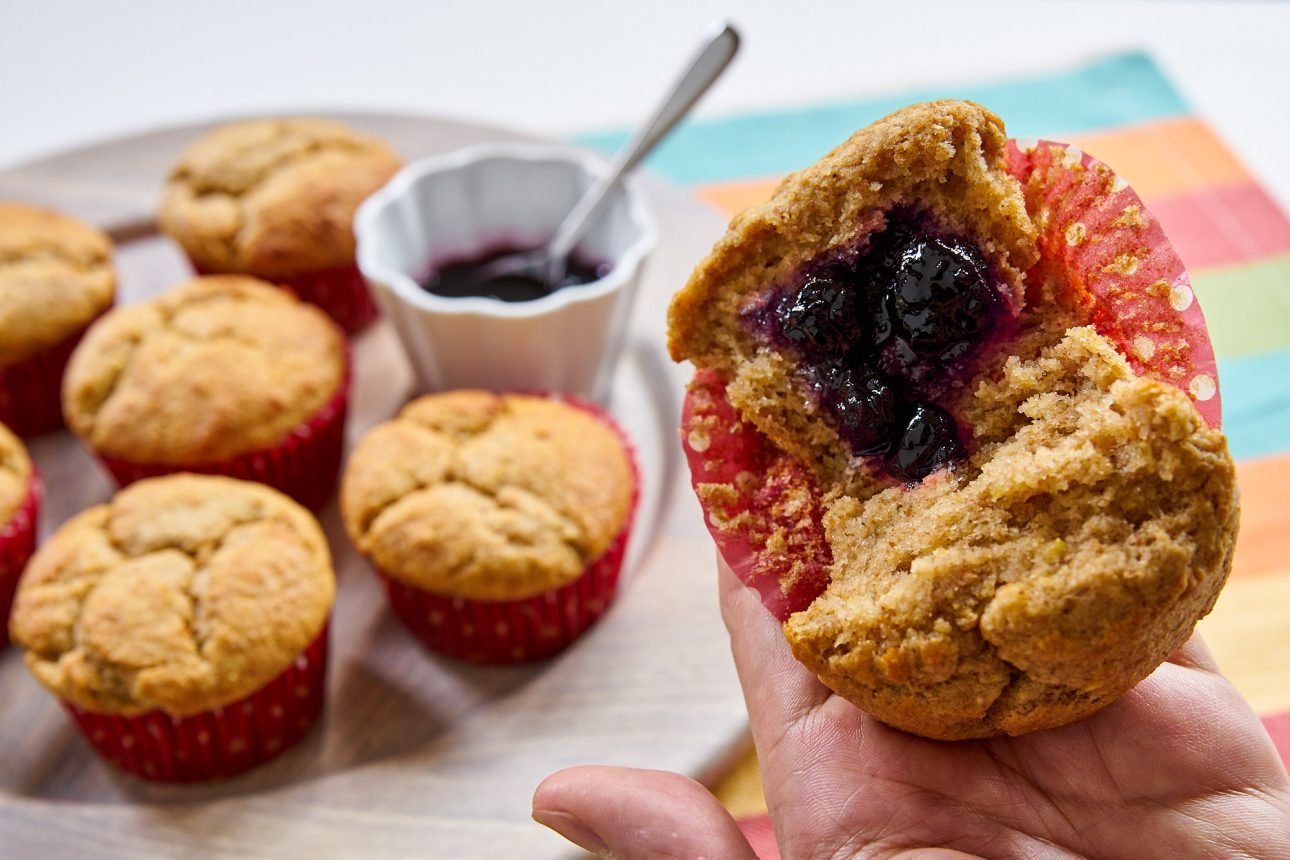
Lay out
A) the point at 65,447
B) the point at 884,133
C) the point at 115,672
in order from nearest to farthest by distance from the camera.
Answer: the point at 884,133 → the point at 115,672 → the point at 65,447

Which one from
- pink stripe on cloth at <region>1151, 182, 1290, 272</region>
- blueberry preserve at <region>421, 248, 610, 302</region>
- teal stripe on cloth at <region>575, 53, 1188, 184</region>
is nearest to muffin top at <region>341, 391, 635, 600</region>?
blueberry preserve at <region>421, 248, 610, 302</region>

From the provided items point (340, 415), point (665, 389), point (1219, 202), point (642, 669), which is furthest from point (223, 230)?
point (1219, 202)

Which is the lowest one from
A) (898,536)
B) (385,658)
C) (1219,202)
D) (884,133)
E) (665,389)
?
(385,658)

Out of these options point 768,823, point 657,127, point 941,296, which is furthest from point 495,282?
point 941,296

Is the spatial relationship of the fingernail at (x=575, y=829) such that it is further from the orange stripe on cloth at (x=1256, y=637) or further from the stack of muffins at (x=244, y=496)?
the orange stripe on cloth at (x=1256, y=637)

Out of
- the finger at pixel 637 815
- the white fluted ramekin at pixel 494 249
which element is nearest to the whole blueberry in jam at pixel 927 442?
the finger at pixel 637 815

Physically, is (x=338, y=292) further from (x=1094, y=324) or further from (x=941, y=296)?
(x=1094, y=324)

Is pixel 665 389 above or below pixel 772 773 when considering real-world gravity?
below

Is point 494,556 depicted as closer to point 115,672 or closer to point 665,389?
point 115,672
